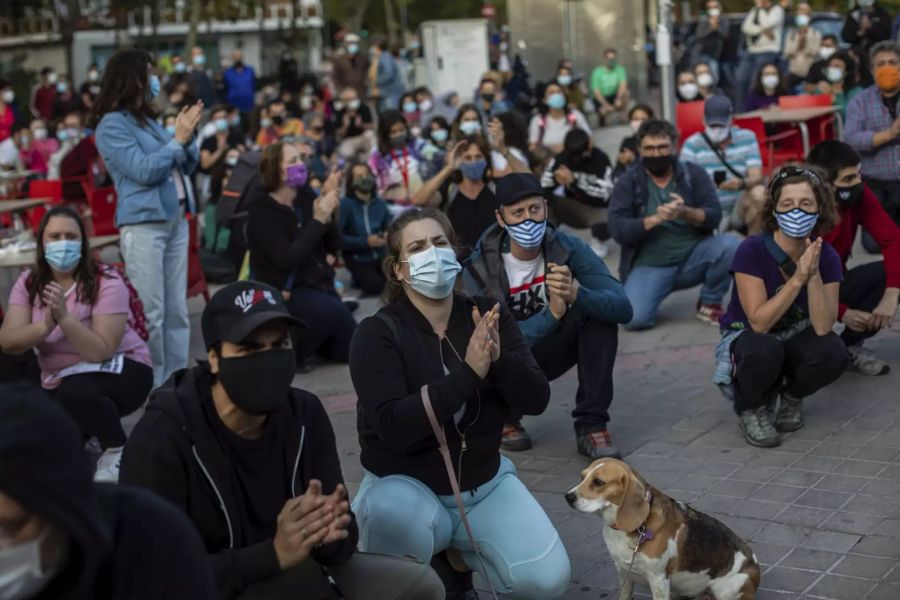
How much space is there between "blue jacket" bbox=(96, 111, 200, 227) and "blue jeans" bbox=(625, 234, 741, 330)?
3141 millimetres

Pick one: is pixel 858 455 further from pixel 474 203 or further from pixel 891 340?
pixel 474 203

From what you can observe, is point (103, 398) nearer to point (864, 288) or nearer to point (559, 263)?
point (559, 263)

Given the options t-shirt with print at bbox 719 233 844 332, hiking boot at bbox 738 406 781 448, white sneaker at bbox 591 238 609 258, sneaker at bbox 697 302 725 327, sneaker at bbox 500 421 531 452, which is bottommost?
sneaker at bbox 500 421 531 452

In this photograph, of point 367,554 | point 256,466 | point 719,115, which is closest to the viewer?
point 256,466

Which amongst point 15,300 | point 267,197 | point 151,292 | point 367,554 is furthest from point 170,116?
point 367,554

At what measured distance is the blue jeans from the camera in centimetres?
876

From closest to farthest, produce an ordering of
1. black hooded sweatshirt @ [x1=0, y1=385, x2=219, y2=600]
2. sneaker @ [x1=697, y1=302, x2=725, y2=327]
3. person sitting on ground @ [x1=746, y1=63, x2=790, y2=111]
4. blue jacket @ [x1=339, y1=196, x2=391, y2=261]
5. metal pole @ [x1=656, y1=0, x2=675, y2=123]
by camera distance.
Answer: black hooded sweatshirt @ [x1=0, y1=385, x2=219, y2=600] < sneaker @ [x1=697, y1=302, x2=725, y2=327] < blue jacket @ [x1=339, y1=196, x2=391, y2=261] < metal pole @ [x1=656, y1=0, x2=675, y2=123] < person sitting on ground @ [x1=746, y1=63, x2=790, y2=111]

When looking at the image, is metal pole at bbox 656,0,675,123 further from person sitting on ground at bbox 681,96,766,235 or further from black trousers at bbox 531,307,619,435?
black trousers at bbox 531,307,619,435

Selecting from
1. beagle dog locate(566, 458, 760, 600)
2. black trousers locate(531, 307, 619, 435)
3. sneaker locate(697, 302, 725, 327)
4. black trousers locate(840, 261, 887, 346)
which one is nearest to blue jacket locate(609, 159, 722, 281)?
sneaker locate(697, 302, 725, 327)

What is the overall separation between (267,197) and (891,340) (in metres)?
3.98

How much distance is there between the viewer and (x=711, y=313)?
8.90 meters

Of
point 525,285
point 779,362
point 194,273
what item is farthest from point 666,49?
point 779,362

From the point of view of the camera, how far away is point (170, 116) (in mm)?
14695

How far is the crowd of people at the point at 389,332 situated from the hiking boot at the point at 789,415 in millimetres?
27
